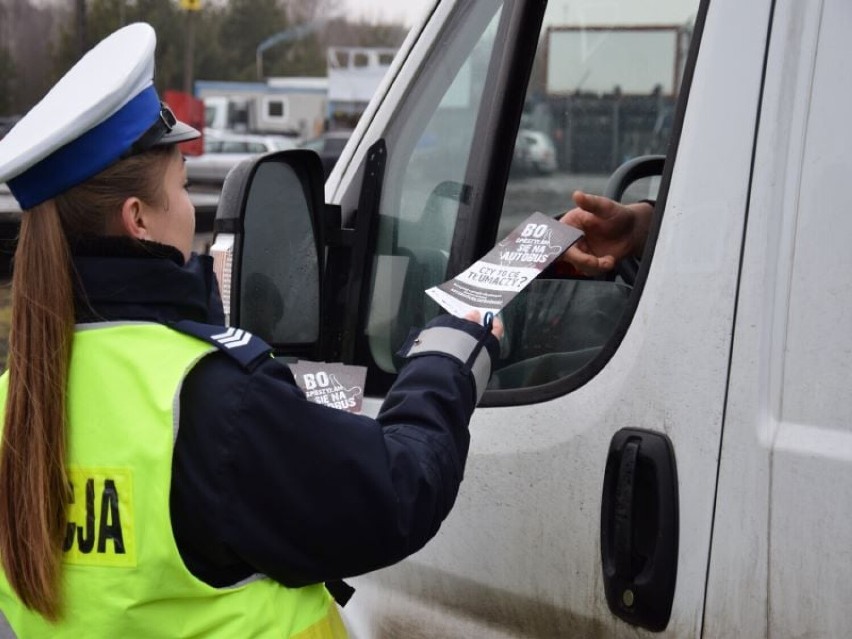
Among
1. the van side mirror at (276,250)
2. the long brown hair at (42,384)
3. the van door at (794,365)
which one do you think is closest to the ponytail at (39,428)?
the long brown hair at (42,384)

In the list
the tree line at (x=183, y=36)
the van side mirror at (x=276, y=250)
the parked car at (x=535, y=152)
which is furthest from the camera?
the tree line at (x=183, y=36)

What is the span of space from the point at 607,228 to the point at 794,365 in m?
0.57

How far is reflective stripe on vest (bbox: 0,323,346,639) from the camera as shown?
135 centimetres

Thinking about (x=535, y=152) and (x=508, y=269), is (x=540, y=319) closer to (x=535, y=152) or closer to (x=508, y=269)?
(x=508, y=269)

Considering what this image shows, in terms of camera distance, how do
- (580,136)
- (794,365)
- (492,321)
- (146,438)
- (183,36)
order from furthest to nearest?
(183,36) → (580,136) → (492,321) → (794,365) → (146,438)

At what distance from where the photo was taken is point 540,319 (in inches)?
76.2

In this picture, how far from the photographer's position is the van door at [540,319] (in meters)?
1.54

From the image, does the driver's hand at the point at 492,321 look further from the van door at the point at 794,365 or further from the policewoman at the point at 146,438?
the van door at the point at 794,365

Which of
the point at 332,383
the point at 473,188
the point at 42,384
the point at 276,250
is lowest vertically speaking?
the point at 332,383

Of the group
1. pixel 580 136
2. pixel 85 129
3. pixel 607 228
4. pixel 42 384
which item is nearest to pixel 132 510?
pixel 42 384

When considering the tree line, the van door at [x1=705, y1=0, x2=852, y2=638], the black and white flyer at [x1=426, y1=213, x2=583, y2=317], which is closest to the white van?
the van door at [x1=705, y1=0, x2=852, y2=638]

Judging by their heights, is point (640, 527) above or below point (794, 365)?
A: below

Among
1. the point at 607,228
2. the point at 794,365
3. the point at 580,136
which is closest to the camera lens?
the point at 794,365

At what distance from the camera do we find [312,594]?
1534 millimetres
